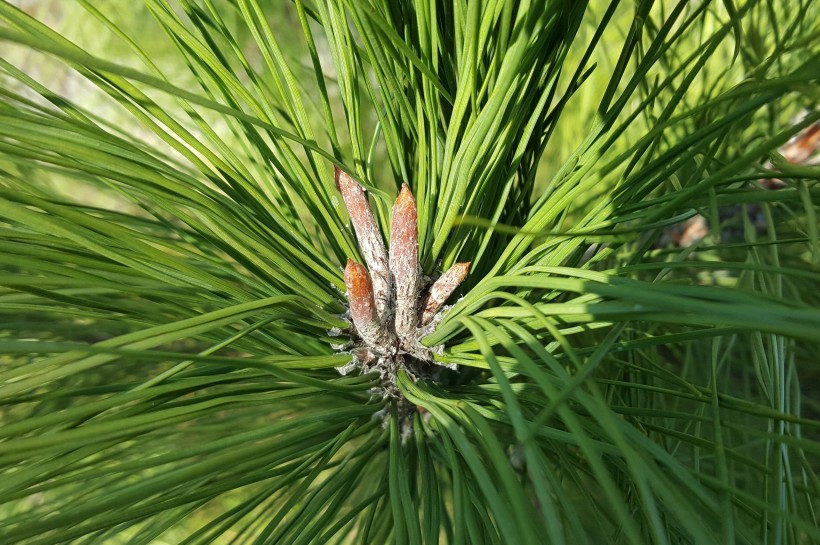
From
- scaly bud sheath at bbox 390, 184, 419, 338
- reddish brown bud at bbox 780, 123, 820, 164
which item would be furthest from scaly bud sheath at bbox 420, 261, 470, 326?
reddish brown bud at bbox 780, 123, 820, 164

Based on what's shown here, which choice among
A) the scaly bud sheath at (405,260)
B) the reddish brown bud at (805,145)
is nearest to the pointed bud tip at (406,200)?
the scaly bud sheath at (405,260)

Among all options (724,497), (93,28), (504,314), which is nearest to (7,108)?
(504,314)

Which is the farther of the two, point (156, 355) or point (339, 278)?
point (339, 278)

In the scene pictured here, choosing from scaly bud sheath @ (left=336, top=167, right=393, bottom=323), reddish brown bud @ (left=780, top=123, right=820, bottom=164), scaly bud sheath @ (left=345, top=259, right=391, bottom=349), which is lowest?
scaly bud sheath @ (left=345, top=259, right=391, bottom=349)

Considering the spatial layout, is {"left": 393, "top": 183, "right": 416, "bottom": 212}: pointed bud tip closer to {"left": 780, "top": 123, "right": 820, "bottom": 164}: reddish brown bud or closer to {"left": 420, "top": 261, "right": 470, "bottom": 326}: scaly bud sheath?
{"left": 420, "top": 261, "right": 470, "bottom": 326}: scaly bud sheath

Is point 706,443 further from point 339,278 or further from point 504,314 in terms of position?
point 339,278

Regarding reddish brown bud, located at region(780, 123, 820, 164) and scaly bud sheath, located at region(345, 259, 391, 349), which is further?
reddish brown bud, located at region(780, 123, 820, 164)

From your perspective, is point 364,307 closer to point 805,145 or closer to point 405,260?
point 405,260
